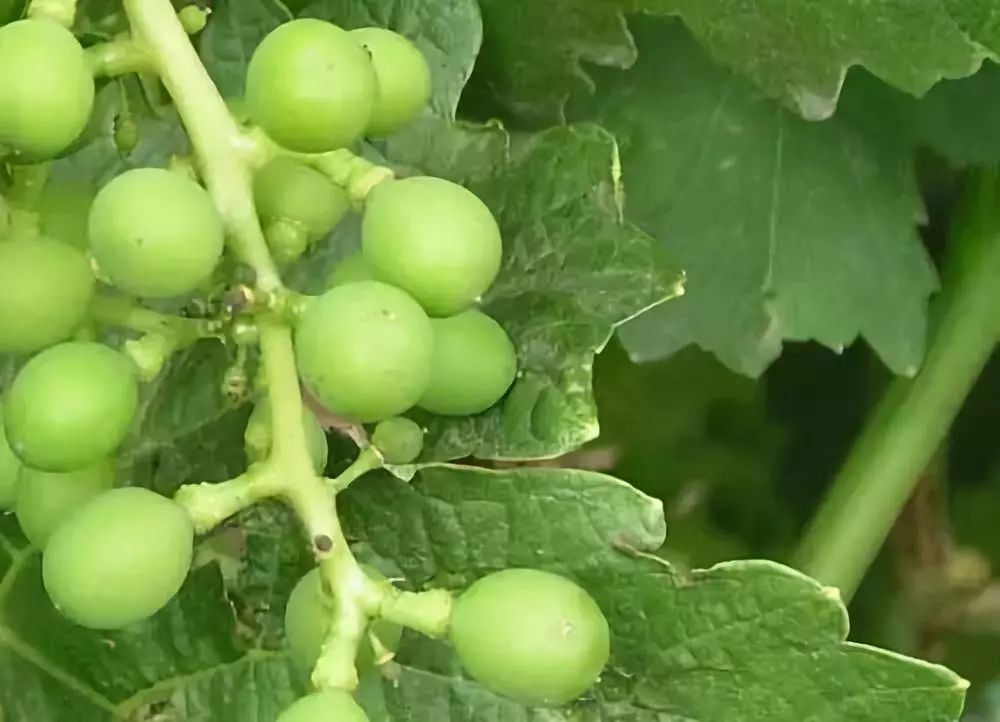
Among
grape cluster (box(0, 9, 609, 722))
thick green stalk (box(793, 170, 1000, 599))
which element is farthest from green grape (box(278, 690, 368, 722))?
thick green stalk (box(793, 170, 1000, 599))

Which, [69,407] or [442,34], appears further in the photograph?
[442,34]

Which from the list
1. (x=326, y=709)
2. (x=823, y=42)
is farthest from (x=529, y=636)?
(x=823, y=42)

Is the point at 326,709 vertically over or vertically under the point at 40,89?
under

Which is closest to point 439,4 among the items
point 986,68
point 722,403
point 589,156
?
point 589,156

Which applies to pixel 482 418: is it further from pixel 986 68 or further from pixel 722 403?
pixel 722 403

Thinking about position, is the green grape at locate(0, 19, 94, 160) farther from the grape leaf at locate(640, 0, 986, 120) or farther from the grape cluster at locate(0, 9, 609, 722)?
the grape leaf at locate(640, 0, 986, 120)

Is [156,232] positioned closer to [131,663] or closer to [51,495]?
[51,495]
